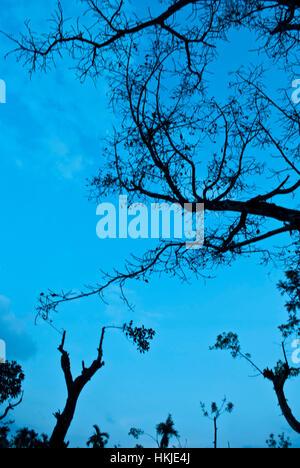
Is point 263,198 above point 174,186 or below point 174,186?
below

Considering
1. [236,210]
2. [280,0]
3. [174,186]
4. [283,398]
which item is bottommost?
[283,398]

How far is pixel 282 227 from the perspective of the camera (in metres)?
6.74

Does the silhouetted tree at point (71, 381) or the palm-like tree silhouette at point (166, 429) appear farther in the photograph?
the palm-like tree silhouette at point (166, 429)

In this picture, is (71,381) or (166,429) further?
(166,429)

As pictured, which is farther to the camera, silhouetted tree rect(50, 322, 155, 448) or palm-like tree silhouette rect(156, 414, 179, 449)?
palm-like tree silhouette rect(156, 414, 179, 449)

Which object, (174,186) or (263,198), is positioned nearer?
(263,198)

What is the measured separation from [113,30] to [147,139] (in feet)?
7.42
